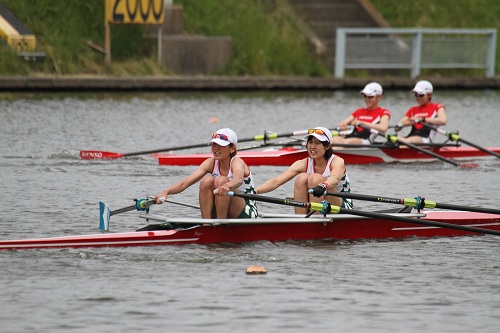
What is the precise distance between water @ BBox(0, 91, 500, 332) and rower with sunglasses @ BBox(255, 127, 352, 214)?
0.56 metres

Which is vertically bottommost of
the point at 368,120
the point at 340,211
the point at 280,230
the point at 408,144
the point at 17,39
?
the point at 280,230

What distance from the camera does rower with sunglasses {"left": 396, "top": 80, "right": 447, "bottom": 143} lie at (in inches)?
778

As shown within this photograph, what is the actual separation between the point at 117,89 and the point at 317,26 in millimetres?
9349

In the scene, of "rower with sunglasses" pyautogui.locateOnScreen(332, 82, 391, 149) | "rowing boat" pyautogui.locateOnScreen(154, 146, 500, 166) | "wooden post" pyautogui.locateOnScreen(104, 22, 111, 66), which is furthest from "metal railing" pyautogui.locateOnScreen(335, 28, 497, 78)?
"rower with sunglasses" pyautogui.locateOnScreen(332, 82, 391, 149)

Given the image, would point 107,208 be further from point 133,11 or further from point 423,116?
point 133,11

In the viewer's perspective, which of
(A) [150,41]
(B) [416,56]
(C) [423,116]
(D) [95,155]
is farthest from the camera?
(B) [416,56]

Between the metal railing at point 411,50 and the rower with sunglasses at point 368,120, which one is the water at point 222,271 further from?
the metal railing at point 411,50

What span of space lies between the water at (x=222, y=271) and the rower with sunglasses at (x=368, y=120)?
1.77ft

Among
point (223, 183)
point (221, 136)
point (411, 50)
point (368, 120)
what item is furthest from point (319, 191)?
point (411, 50)

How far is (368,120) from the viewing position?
19297 mm

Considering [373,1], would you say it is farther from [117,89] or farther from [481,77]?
[117,89]

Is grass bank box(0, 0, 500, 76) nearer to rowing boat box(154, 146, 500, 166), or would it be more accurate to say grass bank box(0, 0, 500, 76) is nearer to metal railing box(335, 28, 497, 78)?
metal railing box(335, 28, 497, 78)

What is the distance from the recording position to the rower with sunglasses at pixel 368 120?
19.0 m

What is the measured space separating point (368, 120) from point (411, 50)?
16471 mm
